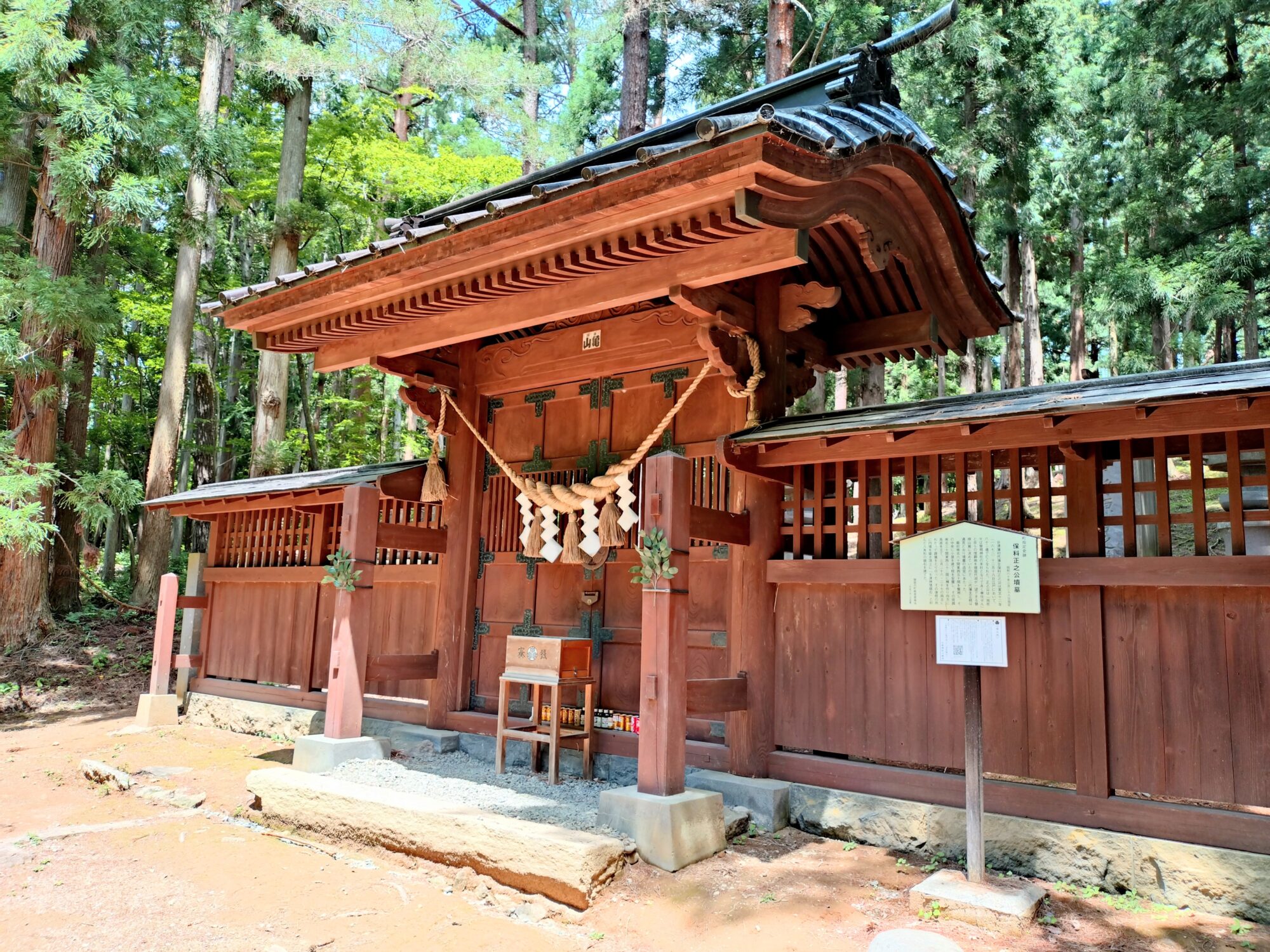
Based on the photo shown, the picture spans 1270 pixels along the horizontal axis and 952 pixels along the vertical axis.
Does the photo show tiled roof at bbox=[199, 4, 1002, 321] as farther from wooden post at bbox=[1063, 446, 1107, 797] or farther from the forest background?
wooden post at bbox=[1063, 446, 1107, 797]

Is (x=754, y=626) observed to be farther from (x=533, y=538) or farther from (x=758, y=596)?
(x=533, y=538)

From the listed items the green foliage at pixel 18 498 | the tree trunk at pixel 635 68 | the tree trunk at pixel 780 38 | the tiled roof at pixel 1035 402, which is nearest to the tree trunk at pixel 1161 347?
the tree trunk at pixel 780 38

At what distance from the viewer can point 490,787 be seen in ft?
19.0

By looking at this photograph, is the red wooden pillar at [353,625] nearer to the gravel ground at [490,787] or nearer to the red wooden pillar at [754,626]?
the gravel ground at [490,787]

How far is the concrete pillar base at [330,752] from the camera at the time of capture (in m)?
6.17

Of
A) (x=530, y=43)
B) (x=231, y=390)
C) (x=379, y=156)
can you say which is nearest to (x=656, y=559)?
(x=379, y=156)

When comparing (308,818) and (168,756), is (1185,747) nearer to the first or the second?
(308,818)

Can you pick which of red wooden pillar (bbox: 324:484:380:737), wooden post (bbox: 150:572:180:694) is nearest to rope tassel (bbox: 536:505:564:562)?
red wooden pillar (bbox: 324:484:380:737)

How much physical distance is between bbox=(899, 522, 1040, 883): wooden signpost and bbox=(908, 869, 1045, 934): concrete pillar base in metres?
0.11

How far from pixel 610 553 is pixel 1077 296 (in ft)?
58.7

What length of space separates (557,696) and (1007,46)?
1449 centimetres

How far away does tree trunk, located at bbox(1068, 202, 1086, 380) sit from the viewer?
19.4 m

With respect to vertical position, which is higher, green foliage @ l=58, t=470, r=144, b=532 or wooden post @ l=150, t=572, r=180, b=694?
green foliage @ l=58, t=470, r=144, b=532

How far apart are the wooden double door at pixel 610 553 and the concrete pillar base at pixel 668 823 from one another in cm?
122
